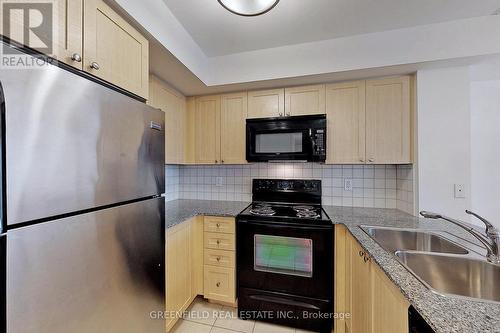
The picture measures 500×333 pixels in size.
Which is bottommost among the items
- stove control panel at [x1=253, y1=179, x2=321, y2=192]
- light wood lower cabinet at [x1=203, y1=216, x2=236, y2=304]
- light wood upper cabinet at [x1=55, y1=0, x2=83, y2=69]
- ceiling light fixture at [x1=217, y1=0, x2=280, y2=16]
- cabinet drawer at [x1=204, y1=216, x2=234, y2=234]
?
light wood lower cabinet at [x1=203, y1=216, x2=236, y2=304]

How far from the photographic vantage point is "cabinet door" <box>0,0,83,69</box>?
0.72 m

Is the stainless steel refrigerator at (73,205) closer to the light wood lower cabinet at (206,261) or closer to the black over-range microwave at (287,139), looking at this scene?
the light wood lower cabinet at (206,261)

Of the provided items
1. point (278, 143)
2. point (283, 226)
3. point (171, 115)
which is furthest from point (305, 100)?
point (171, 115)

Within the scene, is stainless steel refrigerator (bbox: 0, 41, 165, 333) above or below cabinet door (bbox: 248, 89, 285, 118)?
below

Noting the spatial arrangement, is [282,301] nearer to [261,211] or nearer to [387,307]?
[261,211]

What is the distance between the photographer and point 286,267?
5.97 feet

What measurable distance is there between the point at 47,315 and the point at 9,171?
1.60 ft

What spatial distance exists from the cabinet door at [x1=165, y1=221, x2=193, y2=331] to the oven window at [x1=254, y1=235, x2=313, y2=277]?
61 cm

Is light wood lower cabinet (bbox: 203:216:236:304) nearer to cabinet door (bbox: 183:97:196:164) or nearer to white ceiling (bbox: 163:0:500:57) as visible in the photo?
cabinet door (bbox: 183:97:196:164)

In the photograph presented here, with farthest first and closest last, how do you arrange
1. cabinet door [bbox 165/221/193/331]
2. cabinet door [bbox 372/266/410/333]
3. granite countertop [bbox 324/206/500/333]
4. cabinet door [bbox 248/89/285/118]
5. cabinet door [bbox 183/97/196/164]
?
cabinet door [bbox 183/97/196/164]
cabinet door [bbox 248/89/285/118]
cabinet door [bbox 165/221/193/331]
cabinet door [bbox 372/266/410/333]
granite countertop [bbox 324/206/500/333]

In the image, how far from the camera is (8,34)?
0.69 meters

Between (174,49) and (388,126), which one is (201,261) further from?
(388,126)

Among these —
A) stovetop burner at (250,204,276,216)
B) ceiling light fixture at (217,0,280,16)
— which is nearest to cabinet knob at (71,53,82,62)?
ceiling light fixture at (217,0,280,16)

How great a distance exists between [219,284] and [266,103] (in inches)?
73.1
